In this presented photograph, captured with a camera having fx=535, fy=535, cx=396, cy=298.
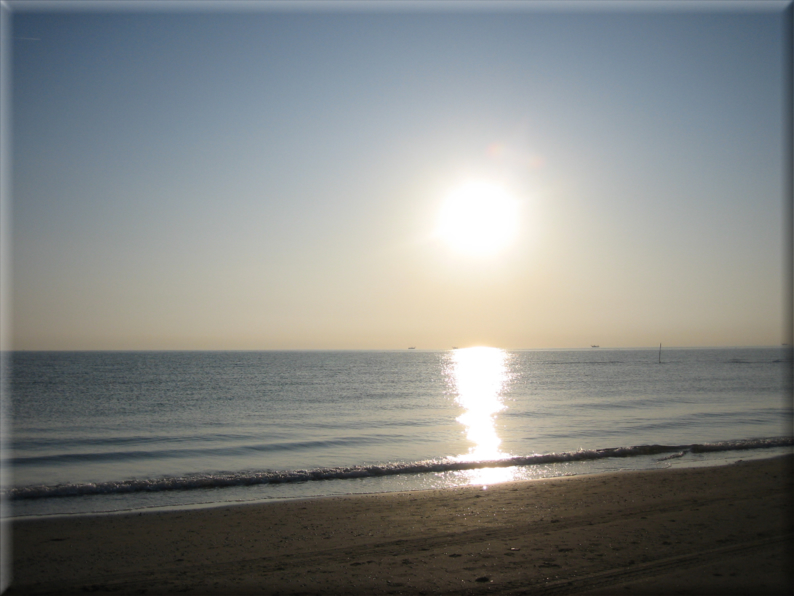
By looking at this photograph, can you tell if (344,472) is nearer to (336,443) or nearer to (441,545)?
(336,443)

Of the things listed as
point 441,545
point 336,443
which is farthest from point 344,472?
point 441,545

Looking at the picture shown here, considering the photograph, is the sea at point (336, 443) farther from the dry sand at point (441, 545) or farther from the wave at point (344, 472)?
the dry sand at point (441, 545)

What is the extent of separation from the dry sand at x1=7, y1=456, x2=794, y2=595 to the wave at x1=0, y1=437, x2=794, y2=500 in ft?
8.01

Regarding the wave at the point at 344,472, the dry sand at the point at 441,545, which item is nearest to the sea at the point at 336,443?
the wave at the point at 344,472

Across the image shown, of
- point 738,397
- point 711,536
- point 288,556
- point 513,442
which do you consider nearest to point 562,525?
point 711,536

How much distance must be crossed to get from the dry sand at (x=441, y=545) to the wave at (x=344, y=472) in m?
2.44

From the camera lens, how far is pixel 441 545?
6938mm

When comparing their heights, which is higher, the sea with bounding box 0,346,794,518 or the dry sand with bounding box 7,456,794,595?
the sea with bounding box 0,346,794,518

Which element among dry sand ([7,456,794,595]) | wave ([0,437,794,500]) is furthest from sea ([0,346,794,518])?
dry sand ([7,456,794,595])

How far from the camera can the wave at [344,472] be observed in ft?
37.2

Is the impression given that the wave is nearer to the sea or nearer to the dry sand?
the sea

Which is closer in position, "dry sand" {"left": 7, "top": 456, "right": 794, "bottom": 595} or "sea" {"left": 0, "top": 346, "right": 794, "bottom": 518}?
"dry sand" {"left": 7, "top": 456, "right": 794, "bottom": 595}

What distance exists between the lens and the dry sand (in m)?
5.57

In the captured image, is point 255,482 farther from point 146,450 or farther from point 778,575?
point 778,575
